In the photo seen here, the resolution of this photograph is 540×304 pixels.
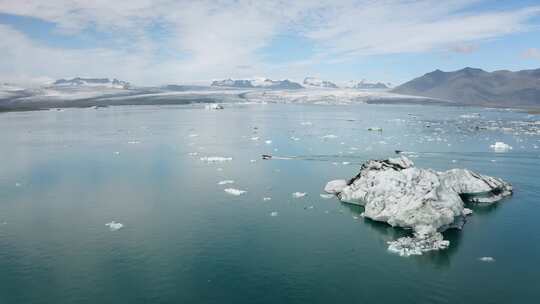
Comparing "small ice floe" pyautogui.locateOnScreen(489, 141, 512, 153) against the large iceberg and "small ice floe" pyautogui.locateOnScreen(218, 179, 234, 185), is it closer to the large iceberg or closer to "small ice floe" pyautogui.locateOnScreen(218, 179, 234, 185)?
the large iceberg

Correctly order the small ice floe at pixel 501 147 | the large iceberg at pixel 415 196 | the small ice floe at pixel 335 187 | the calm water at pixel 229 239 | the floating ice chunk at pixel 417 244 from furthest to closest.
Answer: the small ice floe at pixel 501 147
the small ice floe at pixel 335 187
the large iceberg at pixel 415 196
the floating ice chunk at pixel 417 244
the calm water at pixel 229 239

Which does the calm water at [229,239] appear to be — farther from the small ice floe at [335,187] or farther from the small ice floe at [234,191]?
the small ice floe at [335,187]

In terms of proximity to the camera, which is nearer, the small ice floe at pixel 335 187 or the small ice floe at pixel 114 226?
the small ice floe at pixel 114 226

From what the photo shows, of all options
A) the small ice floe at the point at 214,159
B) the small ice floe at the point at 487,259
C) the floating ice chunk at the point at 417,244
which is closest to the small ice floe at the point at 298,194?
the floating ice chunk at the point at 417,244

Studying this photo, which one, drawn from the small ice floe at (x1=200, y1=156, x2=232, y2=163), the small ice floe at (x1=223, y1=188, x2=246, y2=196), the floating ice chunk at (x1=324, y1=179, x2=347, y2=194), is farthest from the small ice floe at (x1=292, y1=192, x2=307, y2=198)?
the small ice floe at (x1=200, y1=156, x2=232, y2=163)

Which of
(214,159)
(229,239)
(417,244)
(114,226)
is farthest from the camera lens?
(214,159)

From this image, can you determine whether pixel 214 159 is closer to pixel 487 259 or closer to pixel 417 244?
pixel 417 244

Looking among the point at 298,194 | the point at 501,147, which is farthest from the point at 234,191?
the point at 501,147

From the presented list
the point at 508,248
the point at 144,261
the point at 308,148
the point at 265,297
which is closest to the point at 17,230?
the point at 144,261

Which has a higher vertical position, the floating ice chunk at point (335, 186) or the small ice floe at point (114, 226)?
the floating ice chunk at point (335, 186)
